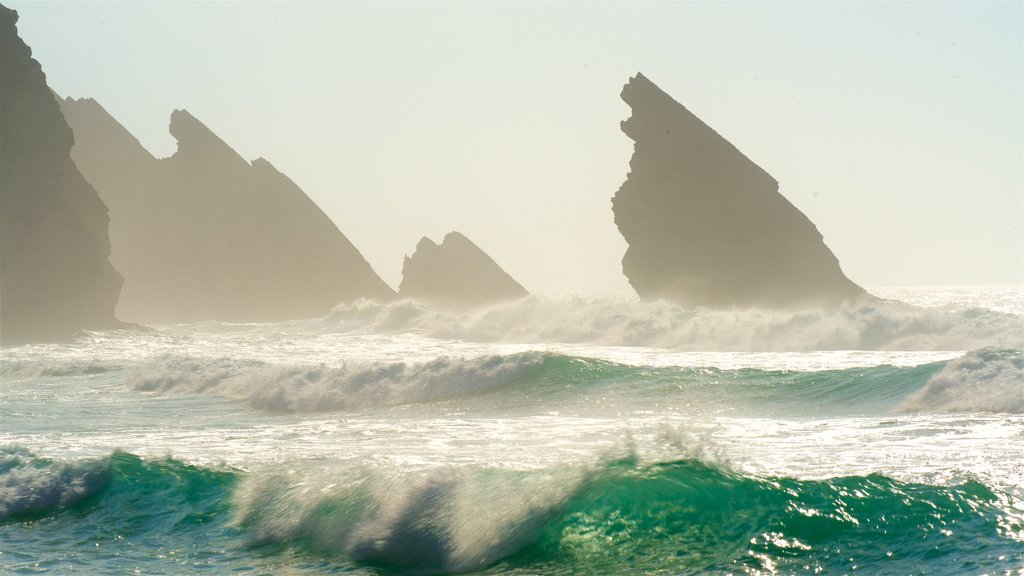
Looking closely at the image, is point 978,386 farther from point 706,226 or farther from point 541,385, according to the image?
point 706,226

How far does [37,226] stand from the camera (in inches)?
1725

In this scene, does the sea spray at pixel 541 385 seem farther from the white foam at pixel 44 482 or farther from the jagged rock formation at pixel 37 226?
the jagged rock formation at pixel 37 226

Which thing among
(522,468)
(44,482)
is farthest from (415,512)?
(44,482)

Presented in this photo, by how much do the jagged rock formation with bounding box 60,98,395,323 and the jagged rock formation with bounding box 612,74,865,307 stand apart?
1779 inches

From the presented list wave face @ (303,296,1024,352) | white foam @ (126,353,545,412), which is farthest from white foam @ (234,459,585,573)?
wave face @ (303,296,1024,352)

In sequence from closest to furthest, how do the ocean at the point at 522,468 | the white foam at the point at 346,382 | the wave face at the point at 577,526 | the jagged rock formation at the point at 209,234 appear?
the wave face at the point at 577,526 < the ocean at the point at 522,468 < the white foam at the point at 346,382 < the jagged rock formation at the point at 209,234

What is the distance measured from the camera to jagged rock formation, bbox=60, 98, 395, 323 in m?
88.9

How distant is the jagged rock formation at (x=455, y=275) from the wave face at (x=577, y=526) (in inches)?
2854

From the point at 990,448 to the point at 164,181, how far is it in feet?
301

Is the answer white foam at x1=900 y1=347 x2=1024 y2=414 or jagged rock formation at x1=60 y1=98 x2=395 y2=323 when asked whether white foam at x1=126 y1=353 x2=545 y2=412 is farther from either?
jagged rock formation at x1=60 y1=98 x2=395 y2=323

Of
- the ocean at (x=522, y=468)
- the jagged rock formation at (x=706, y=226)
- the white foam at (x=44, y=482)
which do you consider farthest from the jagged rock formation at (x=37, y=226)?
the white foam at (x=44, y=482)

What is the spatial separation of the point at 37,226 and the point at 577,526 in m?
42.1

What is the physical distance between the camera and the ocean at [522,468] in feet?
22.7

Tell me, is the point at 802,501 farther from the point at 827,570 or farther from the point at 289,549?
the point at 289,549
